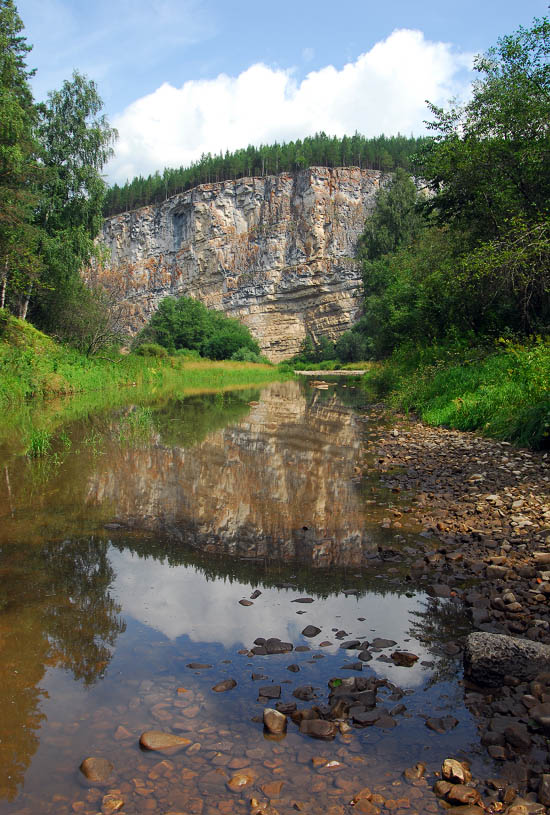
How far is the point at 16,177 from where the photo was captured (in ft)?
68.9

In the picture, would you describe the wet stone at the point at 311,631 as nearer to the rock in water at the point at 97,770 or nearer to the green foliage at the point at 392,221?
the rock in water at the point at 97,770

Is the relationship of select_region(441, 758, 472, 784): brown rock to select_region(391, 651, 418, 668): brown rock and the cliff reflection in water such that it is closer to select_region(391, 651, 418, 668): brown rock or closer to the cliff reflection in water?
select_region(391, 651, 418, 668): brown rock

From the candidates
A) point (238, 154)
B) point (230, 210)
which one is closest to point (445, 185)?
point (230, 210)

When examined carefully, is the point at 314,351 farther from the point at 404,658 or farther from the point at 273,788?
the point at 273,788

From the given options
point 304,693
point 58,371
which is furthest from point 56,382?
point 304,693

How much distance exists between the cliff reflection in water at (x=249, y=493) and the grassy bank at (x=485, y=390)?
9.21 ft

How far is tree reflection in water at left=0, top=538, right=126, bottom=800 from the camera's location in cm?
292

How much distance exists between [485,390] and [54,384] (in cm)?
1600

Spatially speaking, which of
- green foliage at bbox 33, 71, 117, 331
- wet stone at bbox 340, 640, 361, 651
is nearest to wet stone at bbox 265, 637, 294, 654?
wet stone at bbox 340, 640, 361, 651

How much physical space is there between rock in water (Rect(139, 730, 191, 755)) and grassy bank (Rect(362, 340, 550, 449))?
25.6 ft

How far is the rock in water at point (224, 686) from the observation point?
3295 millimetres

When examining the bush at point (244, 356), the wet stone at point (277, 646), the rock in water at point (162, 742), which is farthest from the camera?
the bush at point (244, 356)

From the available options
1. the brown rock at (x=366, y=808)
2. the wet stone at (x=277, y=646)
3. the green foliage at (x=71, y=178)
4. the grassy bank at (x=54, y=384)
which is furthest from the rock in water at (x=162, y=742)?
the green foliage at (x=71, y=178)

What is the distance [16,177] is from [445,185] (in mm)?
16117
